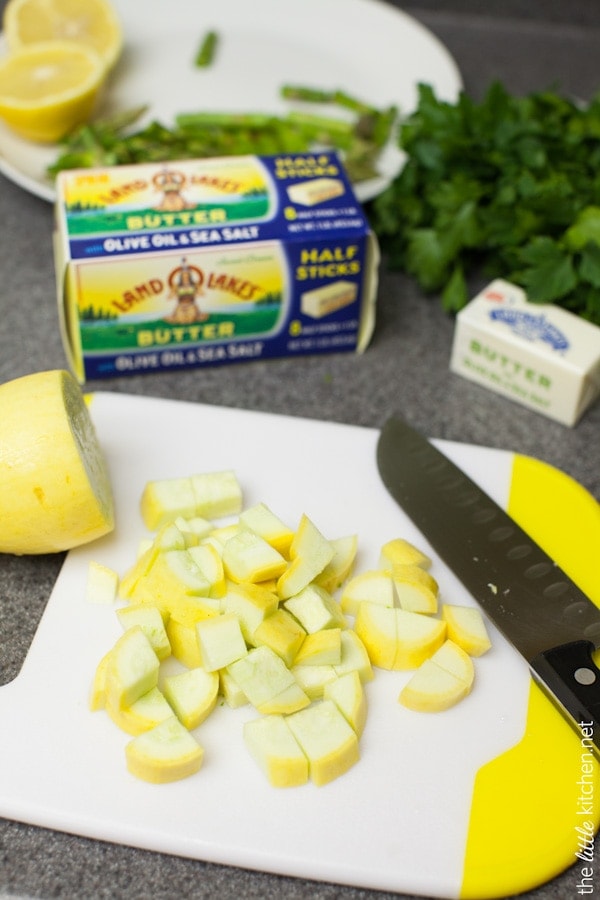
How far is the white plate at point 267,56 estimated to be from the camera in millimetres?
1959

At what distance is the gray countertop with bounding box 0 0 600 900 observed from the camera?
983mm

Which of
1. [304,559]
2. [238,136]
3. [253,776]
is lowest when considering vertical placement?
[253,776]

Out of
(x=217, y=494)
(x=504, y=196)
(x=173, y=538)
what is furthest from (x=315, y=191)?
(x=173, y=538)

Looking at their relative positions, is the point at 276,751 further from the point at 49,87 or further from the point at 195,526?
the point at 49,87

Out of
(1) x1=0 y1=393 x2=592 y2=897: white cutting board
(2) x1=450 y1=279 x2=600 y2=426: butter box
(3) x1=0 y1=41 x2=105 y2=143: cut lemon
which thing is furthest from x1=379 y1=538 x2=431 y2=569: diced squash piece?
(3) x1=0 y1=41 x2=105 y2=143: cut lemon

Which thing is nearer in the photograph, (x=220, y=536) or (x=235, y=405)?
(x=220, y=536)

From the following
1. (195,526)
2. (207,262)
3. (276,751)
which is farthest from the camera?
(207,262)

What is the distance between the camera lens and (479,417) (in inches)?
60.4

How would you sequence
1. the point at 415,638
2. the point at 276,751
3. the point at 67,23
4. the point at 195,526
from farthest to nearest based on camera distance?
the point at 67,23, the point at 195,526, the point at 415,638, the point at 276,751

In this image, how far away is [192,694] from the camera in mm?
1061

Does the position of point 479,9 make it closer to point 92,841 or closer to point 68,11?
point 68,11

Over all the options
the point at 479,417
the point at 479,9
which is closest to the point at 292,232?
the point at 479,417

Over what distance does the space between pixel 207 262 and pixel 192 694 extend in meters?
0.65

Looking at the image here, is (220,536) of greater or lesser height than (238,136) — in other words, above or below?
below
